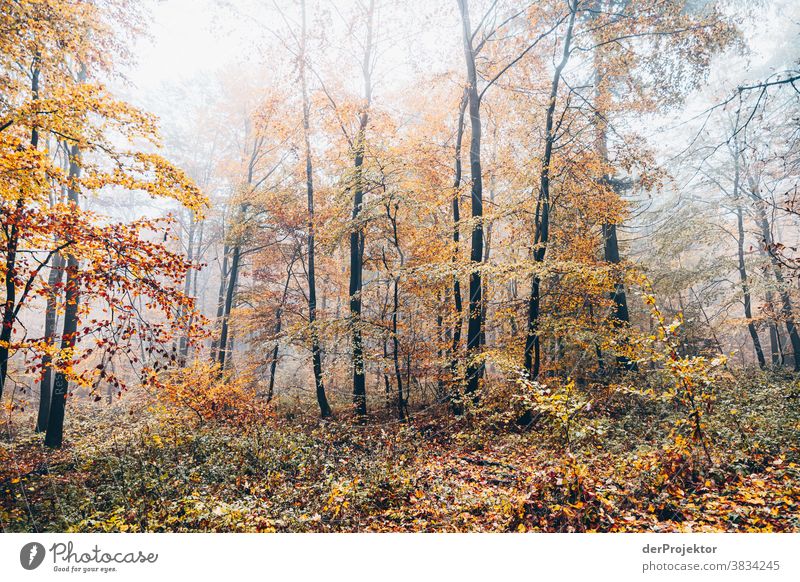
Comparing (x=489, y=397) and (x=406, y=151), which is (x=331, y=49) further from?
(x=489, y=397)

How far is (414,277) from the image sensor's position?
27.0 feet

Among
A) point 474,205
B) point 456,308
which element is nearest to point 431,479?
point 456,308

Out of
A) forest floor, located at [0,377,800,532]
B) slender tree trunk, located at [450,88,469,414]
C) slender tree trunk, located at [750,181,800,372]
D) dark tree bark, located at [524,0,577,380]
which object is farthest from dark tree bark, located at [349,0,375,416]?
slender tree trunk, located at [750,181,800,372]

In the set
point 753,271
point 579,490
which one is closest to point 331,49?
point 579,490

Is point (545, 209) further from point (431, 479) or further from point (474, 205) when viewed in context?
point (431, 479)

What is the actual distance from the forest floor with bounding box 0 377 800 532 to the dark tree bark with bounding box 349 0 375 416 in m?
2.25

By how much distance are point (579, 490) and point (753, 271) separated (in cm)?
1380

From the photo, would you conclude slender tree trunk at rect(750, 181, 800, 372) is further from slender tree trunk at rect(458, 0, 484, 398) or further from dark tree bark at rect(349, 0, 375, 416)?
dark tree bark at rect(349, 0, 375, 416)

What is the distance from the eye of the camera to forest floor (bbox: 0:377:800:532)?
4.20m

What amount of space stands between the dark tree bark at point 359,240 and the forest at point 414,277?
0.10m

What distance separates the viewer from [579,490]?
4.24 m

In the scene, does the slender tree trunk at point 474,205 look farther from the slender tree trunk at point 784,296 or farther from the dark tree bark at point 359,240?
the slender tree trunk at point 784,296

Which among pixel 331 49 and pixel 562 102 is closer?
pixel 562 102
